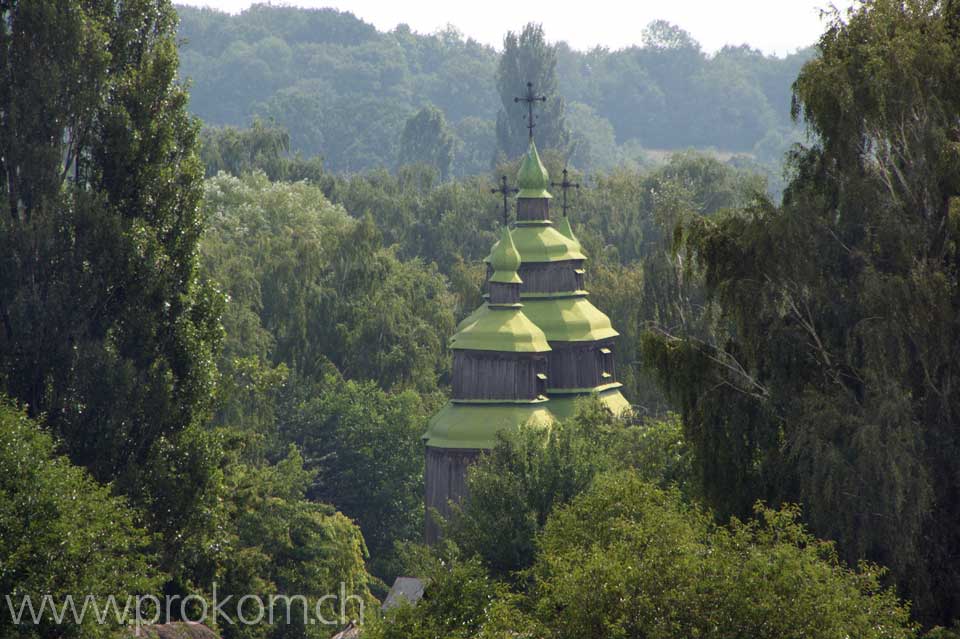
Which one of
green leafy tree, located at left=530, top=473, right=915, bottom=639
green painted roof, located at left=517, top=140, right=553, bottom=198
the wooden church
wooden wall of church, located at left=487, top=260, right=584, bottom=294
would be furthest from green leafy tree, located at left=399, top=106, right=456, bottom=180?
green leafy tree, located at left=530, top=473, right=915, bottom=639

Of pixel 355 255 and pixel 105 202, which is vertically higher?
pixel 105 202

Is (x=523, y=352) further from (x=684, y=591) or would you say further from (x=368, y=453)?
(x=684, y=591)

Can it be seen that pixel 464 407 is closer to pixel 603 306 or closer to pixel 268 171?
pixel 603 306

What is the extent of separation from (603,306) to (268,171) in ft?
105

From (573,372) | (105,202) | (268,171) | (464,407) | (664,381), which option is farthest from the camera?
(268,171)

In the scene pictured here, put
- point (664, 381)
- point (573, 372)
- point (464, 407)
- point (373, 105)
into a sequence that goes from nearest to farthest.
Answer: point (664, 381) → point (464, 407) → point (573, 372) → point (373, 105)

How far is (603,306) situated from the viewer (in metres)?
67.5

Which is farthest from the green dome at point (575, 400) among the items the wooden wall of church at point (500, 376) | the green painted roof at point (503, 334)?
the wooden wall of church at point (500, 376)

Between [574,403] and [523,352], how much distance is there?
325cm

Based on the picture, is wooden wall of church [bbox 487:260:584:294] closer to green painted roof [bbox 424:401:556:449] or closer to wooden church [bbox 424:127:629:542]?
wooden church [bbox 424:127:629:542]

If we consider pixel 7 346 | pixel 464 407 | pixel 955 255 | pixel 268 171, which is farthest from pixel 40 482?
pixel 268 171

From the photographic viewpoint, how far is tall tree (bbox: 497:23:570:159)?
452 feet

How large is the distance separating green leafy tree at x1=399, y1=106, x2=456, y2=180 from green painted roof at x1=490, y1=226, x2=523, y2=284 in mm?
103558

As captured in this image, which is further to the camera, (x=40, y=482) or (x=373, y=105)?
(x=373, y=105)
